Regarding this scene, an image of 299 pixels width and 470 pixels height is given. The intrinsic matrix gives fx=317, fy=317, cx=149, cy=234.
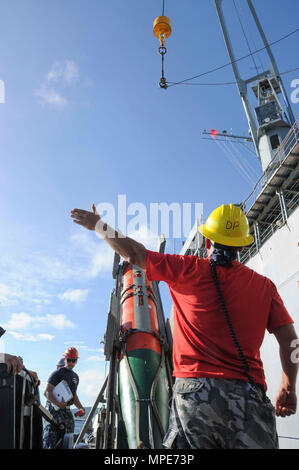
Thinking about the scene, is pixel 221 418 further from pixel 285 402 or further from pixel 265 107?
pixel 265 107

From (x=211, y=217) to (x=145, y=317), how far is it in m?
4.32

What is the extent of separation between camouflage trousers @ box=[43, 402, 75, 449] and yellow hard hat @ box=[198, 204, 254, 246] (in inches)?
170

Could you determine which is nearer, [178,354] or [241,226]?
[178,354]

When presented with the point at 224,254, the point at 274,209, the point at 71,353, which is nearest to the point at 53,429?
the point at 71,353

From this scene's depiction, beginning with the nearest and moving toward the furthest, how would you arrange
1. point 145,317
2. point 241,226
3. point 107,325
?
1. point 241,226
2. point 107,325
3. point 145,317

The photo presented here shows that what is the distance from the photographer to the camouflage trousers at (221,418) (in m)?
1.64

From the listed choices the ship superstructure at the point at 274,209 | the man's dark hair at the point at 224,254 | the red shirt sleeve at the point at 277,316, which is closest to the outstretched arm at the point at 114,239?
the man's dark hair at the point at 224,254

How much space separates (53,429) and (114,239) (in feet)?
13.8

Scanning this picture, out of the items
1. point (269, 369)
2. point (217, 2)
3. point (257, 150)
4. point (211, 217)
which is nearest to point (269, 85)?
point (257, 150)

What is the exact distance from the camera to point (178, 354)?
1985 mm

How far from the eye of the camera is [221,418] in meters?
1.67

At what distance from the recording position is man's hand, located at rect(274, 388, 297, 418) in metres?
2.04
